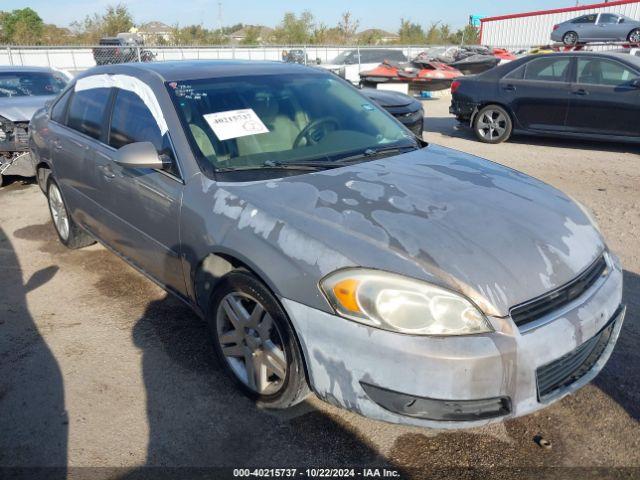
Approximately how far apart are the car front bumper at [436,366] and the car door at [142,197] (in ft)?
3.46

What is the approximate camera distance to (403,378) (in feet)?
6.84

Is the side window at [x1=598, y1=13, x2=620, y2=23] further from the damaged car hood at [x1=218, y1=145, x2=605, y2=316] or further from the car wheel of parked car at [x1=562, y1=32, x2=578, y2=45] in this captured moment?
the damaged car hood at [x1=218, y1=145, x2=605, y2=316]

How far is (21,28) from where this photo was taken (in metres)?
38.6

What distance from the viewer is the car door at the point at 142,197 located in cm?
298

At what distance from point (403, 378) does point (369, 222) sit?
27.2 inches

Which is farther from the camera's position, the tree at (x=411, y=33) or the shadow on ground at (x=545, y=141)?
the tree at (x=411, y=33)

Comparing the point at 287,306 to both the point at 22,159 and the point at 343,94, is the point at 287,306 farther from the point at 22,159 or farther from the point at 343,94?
the point at 22,159

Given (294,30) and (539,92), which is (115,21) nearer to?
(294,30)

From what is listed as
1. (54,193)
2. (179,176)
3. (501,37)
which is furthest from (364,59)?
(501,37)

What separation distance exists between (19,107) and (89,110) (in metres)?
3.82

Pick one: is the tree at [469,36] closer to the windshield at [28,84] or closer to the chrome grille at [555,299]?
the windshield at [28,84]

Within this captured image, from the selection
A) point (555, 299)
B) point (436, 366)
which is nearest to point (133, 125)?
point (436, 366)

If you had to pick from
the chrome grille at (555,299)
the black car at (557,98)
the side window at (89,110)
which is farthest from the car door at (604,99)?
the side window at (89,110)

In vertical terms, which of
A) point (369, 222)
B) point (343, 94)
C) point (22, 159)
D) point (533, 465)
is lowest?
point (533, 465)
